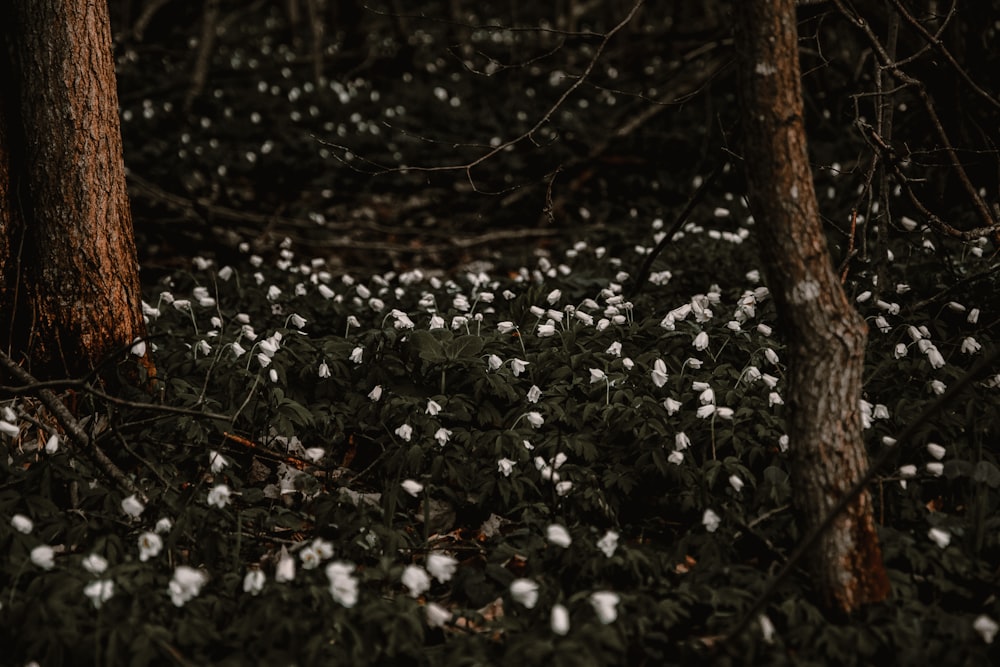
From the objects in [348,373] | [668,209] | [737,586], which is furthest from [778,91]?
[668,209]

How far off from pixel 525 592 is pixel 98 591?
4.91ft

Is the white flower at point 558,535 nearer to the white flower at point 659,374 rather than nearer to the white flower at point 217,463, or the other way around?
the white flower at point 659,374

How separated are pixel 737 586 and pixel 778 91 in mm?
1824

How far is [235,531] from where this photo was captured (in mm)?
3404

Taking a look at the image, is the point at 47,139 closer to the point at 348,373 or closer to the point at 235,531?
the point at 348,373

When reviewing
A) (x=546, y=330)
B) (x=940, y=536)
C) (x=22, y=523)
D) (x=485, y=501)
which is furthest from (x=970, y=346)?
(x=22, y=523)

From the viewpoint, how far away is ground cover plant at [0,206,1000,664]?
8.78ft

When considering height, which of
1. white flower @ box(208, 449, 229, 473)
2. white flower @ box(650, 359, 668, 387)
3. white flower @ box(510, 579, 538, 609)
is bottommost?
white flower @ box(510, 579, 538, 609)

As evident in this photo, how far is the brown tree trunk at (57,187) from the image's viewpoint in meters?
3.87

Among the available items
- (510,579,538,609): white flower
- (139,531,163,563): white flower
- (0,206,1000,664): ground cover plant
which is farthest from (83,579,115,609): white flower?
(510,579,538,609): white flower

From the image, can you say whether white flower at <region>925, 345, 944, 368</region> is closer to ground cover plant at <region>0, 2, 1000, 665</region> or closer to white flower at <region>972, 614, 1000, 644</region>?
ground cover plant at <region>0, 2, 1000, 665</region>

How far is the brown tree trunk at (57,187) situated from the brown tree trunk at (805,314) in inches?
125

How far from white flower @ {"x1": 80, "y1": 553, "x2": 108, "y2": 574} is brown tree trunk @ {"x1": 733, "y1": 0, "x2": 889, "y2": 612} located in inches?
101

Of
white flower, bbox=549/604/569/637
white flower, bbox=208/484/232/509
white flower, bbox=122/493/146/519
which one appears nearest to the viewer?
white flower, bbox=549/604/569/637
